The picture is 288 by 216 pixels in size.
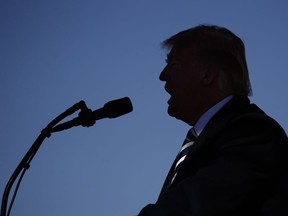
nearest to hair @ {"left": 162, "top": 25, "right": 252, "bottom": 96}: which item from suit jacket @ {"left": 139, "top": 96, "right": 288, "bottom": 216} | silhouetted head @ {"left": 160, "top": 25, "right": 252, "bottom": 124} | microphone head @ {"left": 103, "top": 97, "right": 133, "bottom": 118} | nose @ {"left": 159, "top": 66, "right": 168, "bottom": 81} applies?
silhouetted head @ {"left": 160, "top": 25, "right": 252, "bottom": 124}

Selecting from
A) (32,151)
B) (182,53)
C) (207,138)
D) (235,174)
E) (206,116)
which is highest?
(182,53)

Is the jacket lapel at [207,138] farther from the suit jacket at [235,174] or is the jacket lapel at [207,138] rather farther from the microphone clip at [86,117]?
the microphone clip at [86,117]

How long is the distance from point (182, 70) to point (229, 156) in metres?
0.93

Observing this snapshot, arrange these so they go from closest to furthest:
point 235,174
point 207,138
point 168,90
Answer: point 235,174 → point 207,138 → point 168,90

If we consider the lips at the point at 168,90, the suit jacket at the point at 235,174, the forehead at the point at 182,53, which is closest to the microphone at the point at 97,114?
the lips at the point at 168,90

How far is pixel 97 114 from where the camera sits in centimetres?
199

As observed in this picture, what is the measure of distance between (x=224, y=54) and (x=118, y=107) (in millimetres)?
648

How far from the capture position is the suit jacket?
1328mm

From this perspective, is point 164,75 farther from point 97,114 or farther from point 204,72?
point 97,114

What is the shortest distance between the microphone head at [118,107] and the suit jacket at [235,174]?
556 millimetres

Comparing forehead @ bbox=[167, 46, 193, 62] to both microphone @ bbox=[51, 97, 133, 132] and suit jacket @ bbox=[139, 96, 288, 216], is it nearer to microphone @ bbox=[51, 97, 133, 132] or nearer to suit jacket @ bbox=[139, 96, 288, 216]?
microphone @ bbox=[51, 97, 133, 132]

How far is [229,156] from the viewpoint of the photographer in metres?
1.43

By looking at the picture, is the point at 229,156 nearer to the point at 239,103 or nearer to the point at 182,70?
the point at 239,103

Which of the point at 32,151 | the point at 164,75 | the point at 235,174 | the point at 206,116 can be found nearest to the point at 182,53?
the point at 164,75
